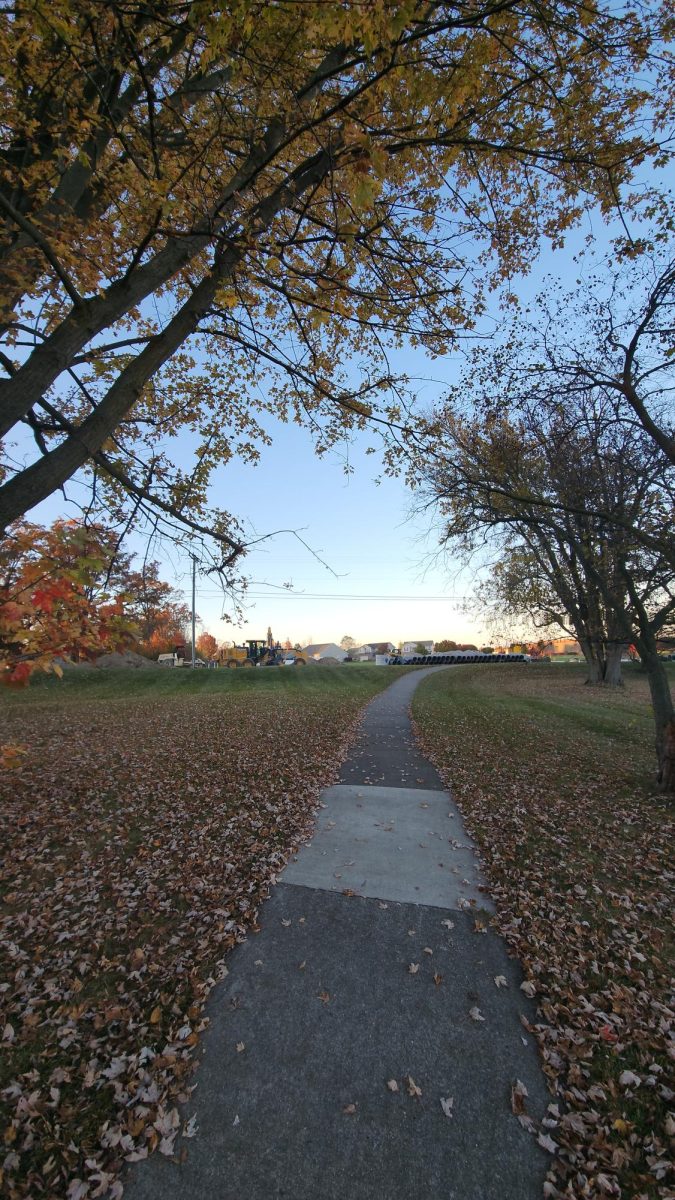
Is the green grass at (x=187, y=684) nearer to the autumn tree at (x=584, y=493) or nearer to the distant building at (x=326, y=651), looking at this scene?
the autumn tree at (x=584, y=493)

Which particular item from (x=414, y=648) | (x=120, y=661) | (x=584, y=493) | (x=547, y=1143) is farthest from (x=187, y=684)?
(x=414, y=648)

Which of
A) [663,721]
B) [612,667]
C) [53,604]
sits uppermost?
[53,604]

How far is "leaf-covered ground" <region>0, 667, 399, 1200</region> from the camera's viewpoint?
7.73 feet

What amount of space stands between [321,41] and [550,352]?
5.19 metres

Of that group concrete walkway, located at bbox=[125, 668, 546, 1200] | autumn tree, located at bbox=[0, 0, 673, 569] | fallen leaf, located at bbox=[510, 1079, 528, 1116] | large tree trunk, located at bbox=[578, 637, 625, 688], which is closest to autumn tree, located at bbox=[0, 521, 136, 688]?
autumn tree, located at bbox=[0, 0, 673, 569]

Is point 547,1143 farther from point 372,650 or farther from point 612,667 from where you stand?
point 372,650

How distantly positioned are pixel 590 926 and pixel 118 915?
389cm

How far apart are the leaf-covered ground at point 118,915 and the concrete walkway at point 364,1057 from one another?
247 millimetres

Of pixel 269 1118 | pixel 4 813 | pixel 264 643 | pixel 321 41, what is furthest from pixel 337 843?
pixel 264 643

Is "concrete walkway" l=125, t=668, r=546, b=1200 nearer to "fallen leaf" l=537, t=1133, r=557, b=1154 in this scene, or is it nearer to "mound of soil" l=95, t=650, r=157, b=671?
"fallen leaf" l=537, t=1133, r=557, b=1154

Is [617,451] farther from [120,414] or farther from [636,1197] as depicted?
[636,1197]

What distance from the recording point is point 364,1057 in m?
2.68

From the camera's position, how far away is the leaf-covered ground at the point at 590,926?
2.27 meters

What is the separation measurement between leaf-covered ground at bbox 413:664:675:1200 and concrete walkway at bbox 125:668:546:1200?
18 cm
